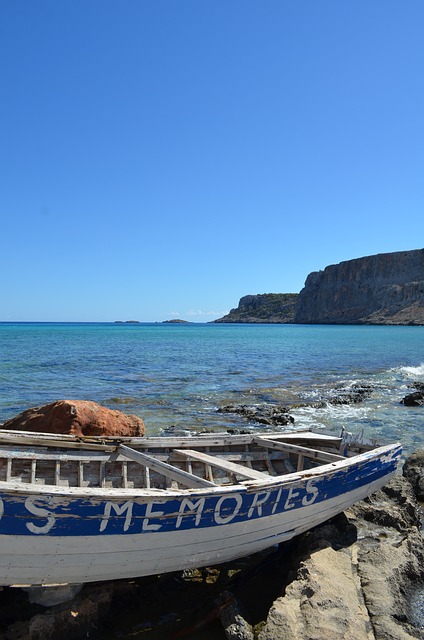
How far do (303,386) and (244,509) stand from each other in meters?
20.0

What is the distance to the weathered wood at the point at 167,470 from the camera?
6207mm

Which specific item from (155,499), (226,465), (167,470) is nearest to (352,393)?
(226,465)

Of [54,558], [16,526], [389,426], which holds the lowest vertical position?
[389,426]

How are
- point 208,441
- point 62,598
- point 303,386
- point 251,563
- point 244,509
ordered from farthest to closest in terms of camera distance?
point 303,386 < point 208,441 < point 251,563 < point 244,509 < point 62,598

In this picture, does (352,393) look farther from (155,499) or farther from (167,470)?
(155,499)

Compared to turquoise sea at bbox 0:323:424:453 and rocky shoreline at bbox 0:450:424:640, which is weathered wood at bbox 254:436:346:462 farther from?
turquoise sea at bbox 0:323:424:453

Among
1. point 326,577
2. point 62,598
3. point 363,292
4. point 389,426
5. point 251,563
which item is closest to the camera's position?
point 62,598

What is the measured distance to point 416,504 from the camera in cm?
844

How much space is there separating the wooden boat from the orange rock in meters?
2.63

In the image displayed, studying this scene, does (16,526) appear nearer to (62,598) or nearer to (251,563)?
(62,598)

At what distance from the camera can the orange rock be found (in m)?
10.0

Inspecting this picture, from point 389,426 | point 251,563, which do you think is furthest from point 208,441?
point 389,426

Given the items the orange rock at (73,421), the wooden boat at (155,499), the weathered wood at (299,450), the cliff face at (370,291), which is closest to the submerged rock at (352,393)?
the wooden boat at (155,499)

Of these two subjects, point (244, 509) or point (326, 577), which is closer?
point (326, 577)
